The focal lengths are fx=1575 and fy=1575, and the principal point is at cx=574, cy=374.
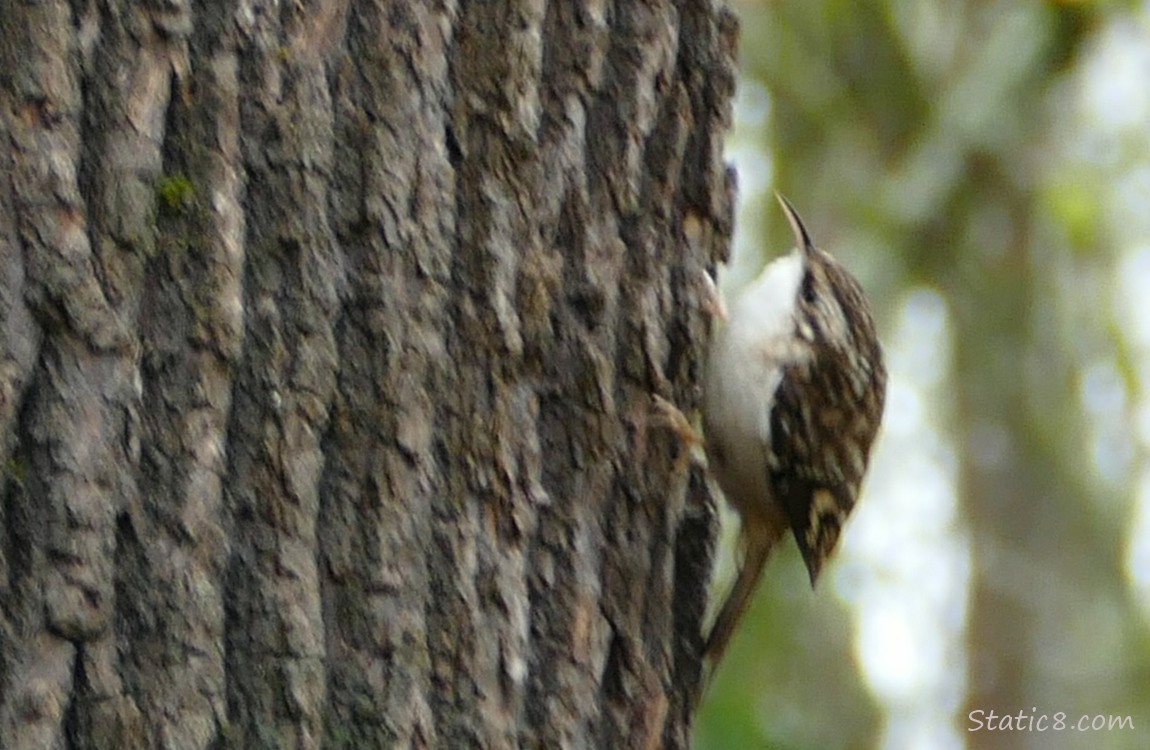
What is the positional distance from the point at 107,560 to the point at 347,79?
1.93 feet

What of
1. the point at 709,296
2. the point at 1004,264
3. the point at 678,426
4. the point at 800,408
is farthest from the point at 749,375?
the point at 1004,264

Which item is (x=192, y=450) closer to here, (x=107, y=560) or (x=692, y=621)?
(x=107, y=560)

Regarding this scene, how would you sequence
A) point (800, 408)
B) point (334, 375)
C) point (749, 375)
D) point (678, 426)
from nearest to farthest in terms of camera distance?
point (334, 375) < point (678, 426) < point (749, 375) < point (800, 408)

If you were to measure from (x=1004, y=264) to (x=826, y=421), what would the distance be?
12.0 feet

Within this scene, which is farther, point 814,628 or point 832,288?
point 814,628

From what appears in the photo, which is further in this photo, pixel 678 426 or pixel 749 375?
pixel 749 375

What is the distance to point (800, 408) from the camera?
9.58ft

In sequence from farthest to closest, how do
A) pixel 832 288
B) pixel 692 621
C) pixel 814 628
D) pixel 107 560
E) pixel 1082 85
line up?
pixel 814 628 < pixel 1082 85 < pixel 832 288 < pixel 692 621 < pixel 107 560

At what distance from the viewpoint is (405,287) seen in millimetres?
1786

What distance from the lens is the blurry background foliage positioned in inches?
245

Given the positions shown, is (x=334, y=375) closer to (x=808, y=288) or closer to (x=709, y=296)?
(x=709, y=296)

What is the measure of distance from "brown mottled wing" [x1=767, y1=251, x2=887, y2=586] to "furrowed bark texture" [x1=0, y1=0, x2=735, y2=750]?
32.9 inches

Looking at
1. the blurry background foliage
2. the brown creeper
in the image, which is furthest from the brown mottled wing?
the blurry background foliage

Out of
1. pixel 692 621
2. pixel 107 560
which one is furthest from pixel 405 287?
pixel 692 621
